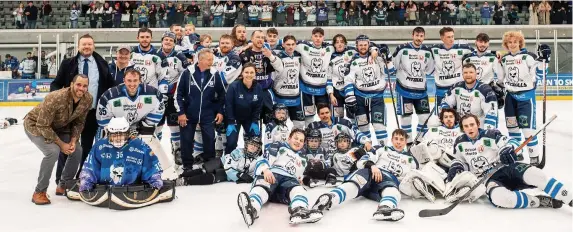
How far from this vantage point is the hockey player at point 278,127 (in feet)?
17.3

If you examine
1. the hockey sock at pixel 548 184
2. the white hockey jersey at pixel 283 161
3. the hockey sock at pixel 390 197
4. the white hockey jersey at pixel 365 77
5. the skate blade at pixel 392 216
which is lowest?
the skate blade at pixel 392 216

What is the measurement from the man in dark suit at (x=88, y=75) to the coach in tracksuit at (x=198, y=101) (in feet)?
2.41

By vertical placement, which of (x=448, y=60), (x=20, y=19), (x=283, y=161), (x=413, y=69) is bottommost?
(x=283, y=161)

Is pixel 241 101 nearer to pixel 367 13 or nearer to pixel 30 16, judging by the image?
pixel 367 13

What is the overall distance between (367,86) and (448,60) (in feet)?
3.55

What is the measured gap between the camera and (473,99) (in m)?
5.25

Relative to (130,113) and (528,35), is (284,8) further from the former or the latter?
(130,113)

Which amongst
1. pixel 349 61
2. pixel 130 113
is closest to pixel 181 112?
pixel 130 113

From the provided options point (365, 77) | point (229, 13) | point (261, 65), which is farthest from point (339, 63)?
point (229, 13)

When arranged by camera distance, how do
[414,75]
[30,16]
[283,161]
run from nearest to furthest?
[283,161] → [414,75] → [30,16]

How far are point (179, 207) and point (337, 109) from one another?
2.76 m

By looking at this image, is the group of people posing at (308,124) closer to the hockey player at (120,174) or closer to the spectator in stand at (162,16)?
the hockey player at (120,174)

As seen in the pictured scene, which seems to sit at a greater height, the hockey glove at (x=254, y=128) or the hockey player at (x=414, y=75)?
the hockey player at (x=414, y=75)

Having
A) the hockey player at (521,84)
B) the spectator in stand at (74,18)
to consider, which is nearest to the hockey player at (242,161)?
the hockey player at (521,84)
